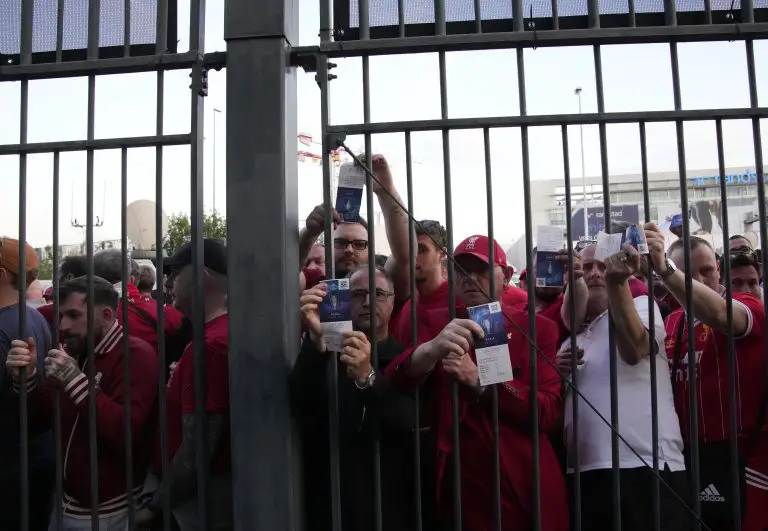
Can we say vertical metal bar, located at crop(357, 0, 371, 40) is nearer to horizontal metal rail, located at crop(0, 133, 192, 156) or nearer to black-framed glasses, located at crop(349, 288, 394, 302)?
horizontal metal rail, located at crop(0, 133, 192, 156)

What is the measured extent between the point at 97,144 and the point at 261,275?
2.74ft

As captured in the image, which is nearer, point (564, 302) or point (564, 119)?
point (564, 119)

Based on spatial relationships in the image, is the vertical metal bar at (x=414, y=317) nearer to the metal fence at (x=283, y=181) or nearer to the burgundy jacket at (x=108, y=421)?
the metal fence at (x=283, y=181)

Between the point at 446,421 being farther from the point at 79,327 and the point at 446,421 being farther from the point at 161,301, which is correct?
the point at 79,327

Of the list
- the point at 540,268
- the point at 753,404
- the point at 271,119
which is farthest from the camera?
the point at 753,404

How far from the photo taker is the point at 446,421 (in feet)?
8.42

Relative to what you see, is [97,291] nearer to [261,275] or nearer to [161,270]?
[161,270]

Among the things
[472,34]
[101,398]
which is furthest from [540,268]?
[101,398]

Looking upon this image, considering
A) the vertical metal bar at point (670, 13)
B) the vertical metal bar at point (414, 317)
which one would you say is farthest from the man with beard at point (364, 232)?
the vertical metal bar at point (670, 13)

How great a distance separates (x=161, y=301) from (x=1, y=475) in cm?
138

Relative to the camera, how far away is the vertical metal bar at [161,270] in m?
2.32

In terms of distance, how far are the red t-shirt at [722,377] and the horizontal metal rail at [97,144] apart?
7.08 ft

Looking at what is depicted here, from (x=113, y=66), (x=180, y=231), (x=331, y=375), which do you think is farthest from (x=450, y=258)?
(x=180, y=231)

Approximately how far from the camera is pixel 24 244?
248 centimetres
